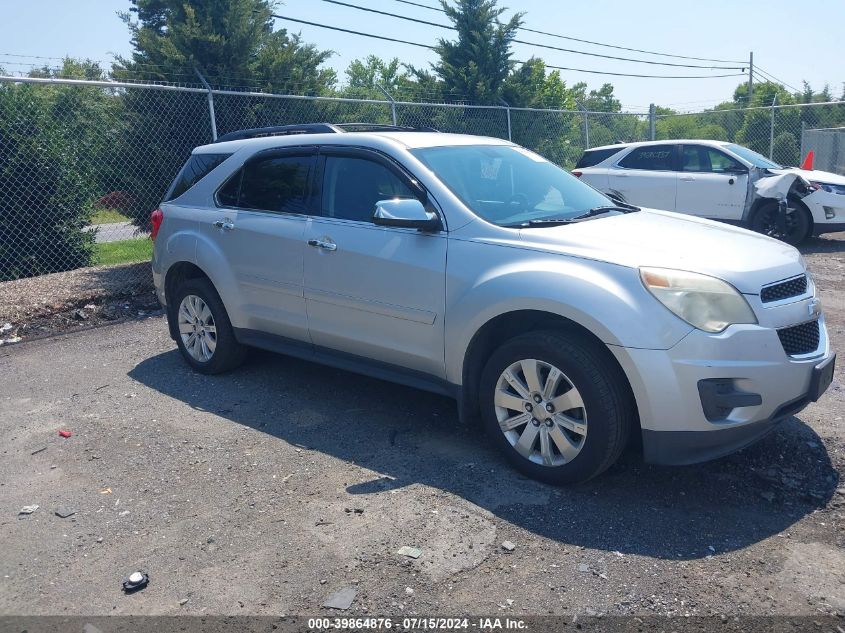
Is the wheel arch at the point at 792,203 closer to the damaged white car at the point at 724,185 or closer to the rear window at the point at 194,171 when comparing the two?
the damaged white car at the point at 724,185

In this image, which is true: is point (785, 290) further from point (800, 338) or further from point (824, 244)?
point (824, 244)

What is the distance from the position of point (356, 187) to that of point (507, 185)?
99 centimetres

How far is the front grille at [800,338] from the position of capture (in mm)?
3859

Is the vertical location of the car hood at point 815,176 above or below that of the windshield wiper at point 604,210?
above

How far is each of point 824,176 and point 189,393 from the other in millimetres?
10005

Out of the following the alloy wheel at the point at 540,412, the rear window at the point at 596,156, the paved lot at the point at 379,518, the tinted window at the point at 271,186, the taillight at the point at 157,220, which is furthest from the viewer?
the rear window at the point at 596,156

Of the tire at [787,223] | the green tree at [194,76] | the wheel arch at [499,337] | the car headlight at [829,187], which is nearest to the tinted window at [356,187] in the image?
the wheel arch at [499,337]

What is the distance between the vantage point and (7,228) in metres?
10.2

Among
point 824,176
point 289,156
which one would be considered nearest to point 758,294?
point 289,156

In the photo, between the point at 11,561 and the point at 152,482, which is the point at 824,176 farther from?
the point at 11,561

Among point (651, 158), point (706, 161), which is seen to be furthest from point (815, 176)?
point (651, 158)

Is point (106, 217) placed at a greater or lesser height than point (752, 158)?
lesser

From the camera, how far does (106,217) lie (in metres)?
11.5

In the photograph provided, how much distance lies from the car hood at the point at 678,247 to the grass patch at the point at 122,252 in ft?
29.0
